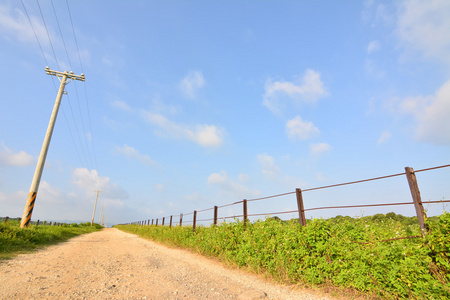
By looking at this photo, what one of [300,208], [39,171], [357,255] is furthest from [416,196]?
[39,171]

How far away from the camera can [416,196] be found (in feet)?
12.1

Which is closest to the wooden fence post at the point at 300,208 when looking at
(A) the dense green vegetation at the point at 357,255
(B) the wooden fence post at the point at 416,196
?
(A) the dense green vegetation at the point at 357,255

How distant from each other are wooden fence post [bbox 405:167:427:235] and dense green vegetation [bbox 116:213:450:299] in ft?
0.40

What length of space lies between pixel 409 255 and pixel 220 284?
132 inches

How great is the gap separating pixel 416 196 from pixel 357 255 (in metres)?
1.42

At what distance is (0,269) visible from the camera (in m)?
4.72

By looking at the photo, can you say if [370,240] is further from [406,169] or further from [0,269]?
[0,269]

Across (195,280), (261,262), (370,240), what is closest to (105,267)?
(195,280)

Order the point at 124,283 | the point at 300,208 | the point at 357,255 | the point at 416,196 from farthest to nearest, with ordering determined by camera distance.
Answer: the point at 300,208 < the point at 124,283 < the point at 357,255 < the point at 416,196

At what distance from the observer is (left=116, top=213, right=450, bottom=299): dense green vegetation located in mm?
3076

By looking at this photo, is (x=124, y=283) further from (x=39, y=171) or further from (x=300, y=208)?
(x=39, y=171)

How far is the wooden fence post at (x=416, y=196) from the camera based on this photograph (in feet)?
11.4

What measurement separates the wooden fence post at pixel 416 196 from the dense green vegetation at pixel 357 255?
0.12m

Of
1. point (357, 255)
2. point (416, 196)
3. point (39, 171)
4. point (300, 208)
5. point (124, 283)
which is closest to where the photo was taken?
point (416, 196)
